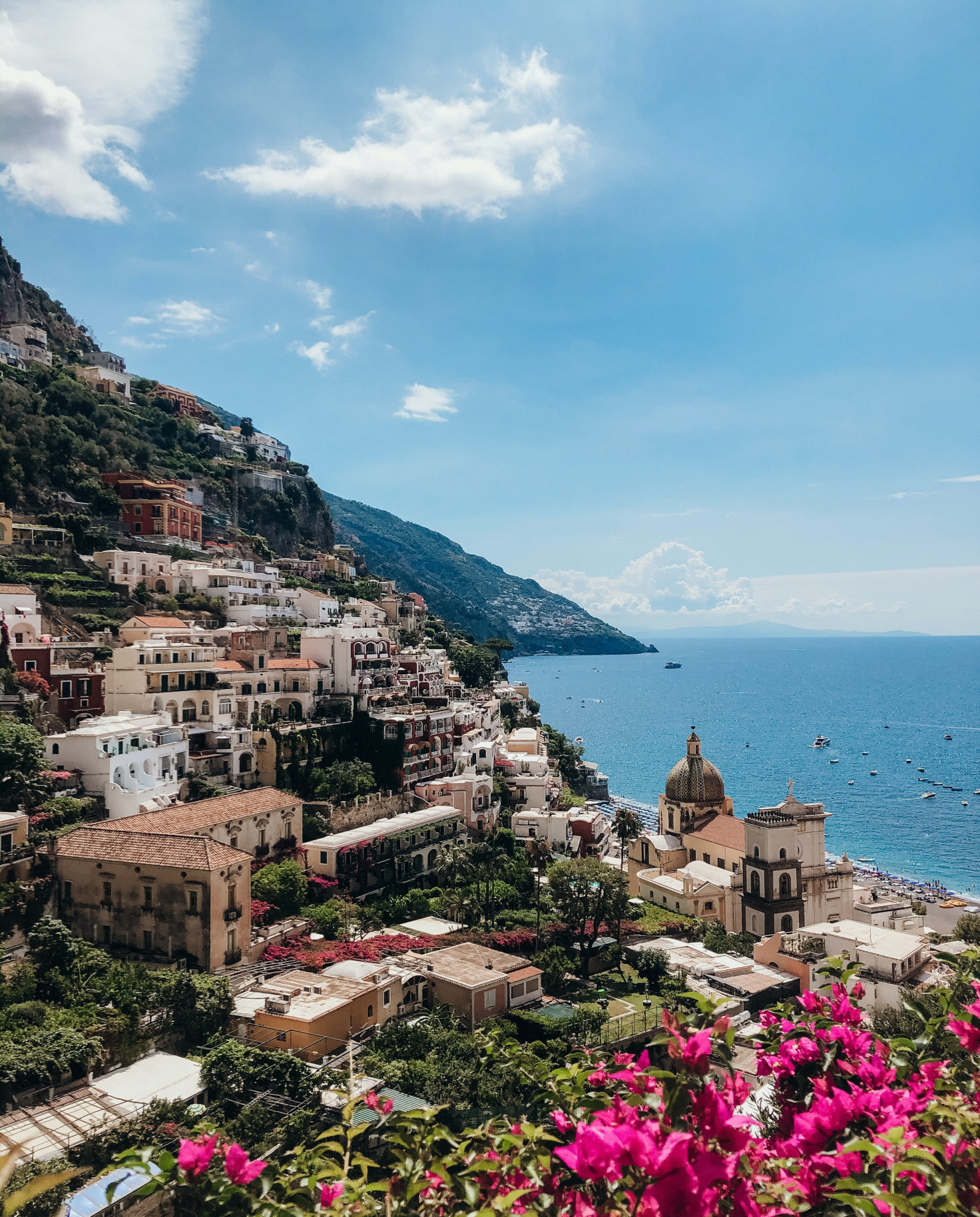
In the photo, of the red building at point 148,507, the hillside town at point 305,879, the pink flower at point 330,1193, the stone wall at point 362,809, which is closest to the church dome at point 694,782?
the hillside town at point 305,879

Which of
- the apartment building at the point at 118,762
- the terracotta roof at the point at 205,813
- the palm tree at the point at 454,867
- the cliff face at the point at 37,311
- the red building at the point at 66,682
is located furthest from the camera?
the cliff face at the point at 37,311

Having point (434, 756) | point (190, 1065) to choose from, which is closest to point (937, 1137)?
point (190, 1065)

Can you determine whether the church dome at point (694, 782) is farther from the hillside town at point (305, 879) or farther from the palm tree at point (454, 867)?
the palm tree at point (454, 867)

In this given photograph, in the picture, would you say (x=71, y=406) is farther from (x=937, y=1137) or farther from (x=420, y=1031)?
(x=937, y=1137)

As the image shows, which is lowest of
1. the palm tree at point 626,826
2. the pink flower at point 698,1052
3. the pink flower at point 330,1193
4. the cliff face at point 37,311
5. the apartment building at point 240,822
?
the palm tree at point 626,826

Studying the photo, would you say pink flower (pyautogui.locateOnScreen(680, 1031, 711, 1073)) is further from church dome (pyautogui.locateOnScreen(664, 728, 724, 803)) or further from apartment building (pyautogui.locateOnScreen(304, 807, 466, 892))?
church dome (pyautogui.locateOnScreen(664, 728, 724, 803))

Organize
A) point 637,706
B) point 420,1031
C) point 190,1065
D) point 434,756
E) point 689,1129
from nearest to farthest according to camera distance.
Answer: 1. point 689,1129
2. point 190,1065
3. point 420,1031
4. point 434,756
5. point 637,706

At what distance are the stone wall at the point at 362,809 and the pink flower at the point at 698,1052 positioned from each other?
132 ft

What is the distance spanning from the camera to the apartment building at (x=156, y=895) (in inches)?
1137

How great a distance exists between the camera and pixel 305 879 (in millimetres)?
36781

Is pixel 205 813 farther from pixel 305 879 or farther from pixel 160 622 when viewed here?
pixel 160 622

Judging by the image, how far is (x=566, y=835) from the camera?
2090 inches

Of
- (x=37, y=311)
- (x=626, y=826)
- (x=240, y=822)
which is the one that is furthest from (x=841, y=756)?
(x=37, y=311)

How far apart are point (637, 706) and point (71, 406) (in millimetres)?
135578
